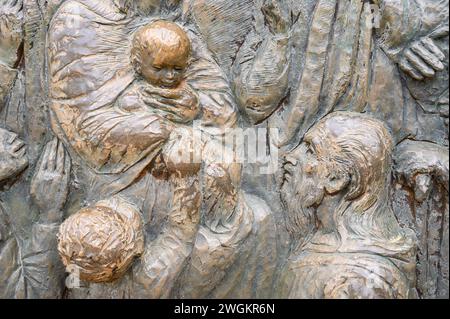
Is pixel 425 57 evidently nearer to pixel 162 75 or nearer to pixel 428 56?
pixel 428 56

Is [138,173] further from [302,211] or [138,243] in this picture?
[302,211]

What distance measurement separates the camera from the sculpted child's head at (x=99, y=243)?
211 centimetres

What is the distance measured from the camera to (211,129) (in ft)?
7.64

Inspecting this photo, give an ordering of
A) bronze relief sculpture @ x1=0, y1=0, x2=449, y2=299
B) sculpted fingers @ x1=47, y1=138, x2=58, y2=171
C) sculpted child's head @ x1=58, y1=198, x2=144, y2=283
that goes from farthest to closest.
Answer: sculpted fingers @ x1=47, y1=138, x2=58, y2=171 < bronze relief sculpture @ x1=0, y1=0, x2=449, y2=299 < sculpted child's head @ x1=58, y1=198, x2=144, y2=283

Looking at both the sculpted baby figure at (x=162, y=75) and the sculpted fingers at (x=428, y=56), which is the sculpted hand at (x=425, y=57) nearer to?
the sculpted fingers at (x=428, y=56)

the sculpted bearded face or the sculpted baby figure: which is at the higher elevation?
the sculpted baby figure

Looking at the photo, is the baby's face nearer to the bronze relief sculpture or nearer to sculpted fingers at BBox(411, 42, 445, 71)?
the bronze relief sculpture

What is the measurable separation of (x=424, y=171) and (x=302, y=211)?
449mm

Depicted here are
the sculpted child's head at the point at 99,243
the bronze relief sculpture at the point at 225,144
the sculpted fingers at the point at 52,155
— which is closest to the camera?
the sculpted child's head at the point at 99,243

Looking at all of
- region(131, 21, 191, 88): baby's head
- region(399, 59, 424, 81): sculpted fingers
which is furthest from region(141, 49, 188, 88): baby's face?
region(399, 59, 424, 81): sculpted fingers

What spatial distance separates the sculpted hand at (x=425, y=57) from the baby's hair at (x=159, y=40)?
0.77 meters

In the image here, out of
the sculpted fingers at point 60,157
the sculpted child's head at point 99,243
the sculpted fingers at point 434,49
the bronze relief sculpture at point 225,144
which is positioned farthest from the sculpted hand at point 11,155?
the sculpted fingers at point 434,49

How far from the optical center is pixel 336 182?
226cm

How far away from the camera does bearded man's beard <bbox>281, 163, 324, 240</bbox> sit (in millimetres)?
2291
